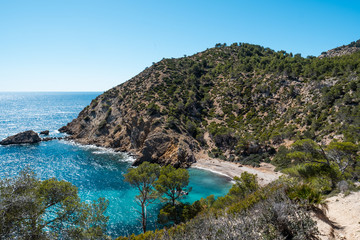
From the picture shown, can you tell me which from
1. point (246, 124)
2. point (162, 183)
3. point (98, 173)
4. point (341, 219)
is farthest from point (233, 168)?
point (341, 219)

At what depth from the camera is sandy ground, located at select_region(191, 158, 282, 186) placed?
42650mm

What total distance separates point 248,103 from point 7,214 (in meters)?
74.0

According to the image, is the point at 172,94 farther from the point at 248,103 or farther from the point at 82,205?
the point at 82,205

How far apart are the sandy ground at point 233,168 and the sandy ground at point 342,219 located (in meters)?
26.0

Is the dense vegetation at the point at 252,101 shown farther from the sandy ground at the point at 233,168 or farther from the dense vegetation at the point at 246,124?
the sandy ground at the point at 233,168

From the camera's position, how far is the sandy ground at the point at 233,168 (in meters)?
42.7

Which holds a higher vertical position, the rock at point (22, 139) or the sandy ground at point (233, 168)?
the sandy ground at point (233, 168)

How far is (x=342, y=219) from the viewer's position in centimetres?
1152

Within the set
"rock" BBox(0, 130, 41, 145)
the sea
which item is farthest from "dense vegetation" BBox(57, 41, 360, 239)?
"rock" BBox(0, 130, 41, 145)

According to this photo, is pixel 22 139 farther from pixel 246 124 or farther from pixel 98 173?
pixel 246 124

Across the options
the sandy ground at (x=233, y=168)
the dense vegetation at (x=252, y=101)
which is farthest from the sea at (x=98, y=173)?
the dense vegetation at (x=252, y=101)

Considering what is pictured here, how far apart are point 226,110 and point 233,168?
30.5 metres

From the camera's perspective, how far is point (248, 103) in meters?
73.3

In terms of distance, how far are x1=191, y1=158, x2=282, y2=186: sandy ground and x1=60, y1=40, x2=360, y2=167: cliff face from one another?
2.88 m
